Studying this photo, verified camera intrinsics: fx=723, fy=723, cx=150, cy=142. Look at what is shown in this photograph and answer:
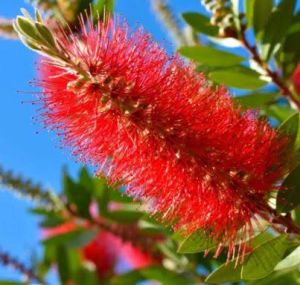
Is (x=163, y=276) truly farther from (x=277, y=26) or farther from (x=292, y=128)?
(x=292, y=128)

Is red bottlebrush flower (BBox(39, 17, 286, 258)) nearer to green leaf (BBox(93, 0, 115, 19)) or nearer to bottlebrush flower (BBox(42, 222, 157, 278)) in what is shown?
green leaf (BBox(93, 0, 115, 19))

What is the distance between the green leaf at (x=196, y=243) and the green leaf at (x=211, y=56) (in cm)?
73

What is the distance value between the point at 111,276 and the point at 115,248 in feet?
0.49

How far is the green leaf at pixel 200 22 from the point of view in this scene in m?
2.56

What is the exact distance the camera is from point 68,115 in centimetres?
175

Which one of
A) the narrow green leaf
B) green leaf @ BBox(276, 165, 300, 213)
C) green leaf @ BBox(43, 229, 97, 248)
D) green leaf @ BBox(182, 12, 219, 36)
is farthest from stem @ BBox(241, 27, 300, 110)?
green leaf @ BBox(43, 229, 97, 248)

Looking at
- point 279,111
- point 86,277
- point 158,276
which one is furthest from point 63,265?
point 279,111

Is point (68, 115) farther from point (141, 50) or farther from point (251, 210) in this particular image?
point (251, 210)

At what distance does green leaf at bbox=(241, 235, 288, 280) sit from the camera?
1771mm

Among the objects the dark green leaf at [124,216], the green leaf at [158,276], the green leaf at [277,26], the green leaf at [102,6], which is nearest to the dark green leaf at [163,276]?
the green leaf at [158,276]

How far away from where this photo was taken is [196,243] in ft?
6.11

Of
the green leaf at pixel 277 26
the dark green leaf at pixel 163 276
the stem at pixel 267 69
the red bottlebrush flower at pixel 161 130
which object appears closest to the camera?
the red bottlebrush flower at pixel 161 130

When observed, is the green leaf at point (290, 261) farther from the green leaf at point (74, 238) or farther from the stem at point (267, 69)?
the green leaf at point (74, 238)

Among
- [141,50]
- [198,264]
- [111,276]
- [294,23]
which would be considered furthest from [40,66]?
[111,276]
